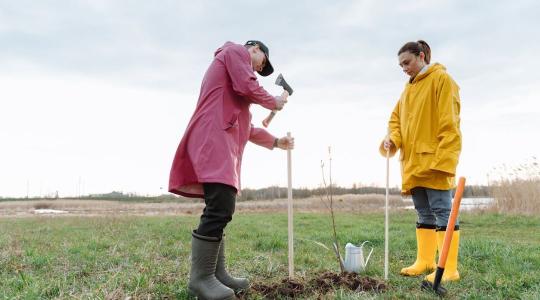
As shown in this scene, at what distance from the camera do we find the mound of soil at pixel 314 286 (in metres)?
3.34

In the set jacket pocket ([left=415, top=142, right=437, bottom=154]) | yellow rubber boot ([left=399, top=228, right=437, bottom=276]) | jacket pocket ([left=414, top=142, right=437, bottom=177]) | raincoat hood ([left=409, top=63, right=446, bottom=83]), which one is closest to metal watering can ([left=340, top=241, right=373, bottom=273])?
yellow rubber boot ([left=399, top=228, right=437, bottom=276])

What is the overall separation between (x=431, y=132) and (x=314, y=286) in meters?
1.69

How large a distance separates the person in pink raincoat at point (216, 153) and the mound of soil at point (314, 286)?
19 cm

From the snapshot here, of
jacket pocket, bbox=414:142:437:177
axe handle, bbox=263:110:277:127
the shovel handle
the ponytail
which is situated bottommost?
the shovel handle

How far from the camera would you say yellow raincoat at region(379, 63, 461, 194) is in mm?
3877

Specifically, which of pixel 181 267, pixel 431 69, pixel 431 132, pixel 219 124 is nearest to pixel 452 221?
pixel 431 132

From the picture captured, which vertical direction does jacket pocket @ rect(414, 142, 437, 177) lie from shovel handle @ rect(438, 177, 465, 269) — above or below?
above

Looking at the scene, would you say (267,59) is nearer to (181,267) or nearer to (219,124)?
(219,124)

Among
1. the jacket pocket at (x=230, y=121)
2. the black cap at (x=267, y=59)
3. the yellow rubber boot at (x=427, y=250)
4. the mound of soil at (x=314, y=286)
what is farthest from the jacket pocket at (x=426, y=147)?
the jacket pocket at (x=230, y=121)

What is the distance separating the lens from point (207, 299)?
3057mm

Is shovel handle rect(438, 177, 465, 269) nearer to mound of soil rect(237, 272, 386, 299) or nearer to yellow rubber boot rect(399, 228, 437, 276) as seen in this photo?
mound of soil rect(237, 272, 386, 299)

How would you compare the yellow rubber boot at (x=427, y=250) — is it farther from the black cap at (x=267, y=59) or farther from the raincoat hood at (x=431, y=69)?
the black cap at (x=267, y=59)

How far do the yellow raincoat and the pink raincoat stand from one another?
150cm

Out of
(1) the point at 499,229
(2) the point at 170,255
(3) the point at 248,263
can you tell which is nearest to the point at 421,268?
(3) the point at 248,263
